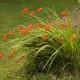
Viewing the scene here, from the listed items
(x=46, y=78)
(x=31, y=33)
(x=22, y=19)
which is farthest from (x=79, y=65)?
(x=22, y=19)

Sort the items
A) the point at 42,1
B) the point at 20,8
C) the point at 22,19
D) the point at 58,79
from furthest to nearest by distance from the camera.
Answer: the point at 42,1
the point at 20,8
the point at 22,19
the point at 58,79

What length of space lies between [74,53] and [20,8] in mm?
9080

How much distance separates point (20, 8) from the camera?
A: 576 inches

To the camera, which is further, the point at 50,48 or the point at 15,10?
the point at 15,10

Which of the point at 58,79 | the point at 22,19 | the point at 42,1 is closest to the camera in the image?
the point at 58,79

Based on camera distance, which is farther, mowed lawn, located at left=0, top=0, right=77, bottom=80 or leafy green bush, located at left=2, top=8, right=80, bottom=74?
mowed lawn, located at left=0, top=0, right=77, bottom=80

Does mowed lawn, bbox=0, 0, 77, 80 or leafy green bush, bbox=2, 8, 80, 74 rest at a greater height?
leafy green bush, bbox=2, 8, 80, 74

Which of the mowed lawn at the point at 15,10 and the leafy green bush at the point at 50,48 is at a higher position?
the leafy green bush at the point at 50,48

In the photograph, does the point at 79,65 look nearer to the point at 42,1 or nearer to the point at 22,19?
the point at 22,19

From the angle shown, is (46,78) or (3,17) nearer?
(46,78)

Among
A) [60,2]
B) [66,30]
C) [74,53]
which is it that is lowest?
[60,2]

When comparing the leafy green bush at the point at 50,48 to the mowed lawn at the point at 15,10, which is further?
the mowed lawn at the point at 15,10

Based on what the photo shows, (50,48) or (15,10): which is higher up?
(50,48)

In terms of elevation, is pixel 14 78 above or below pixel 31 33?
below
